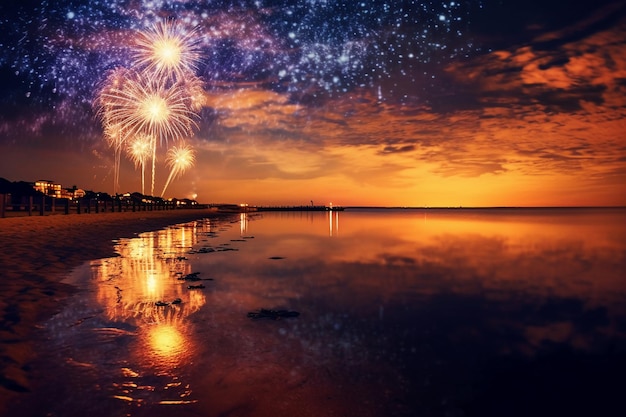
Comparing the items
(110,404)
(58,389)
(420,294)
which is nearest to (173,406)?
(110,404)

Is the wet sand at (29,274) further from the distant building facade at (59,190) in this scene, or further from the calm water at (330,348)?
the distant building facade at (59,190)

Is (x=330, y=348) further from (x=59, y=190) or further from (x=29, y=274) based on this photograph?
(x=59, y=190)

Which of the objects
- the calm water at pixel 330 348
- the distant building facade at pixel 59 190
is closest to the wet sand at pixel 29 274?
the calm water at pixel 330 348

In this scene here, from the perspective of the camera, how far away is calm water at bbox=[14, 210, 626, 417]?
17.0ft

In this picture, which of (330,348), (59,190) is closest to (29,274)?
(330,348)

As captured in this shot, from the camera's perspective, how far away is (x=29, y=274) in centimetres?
1179

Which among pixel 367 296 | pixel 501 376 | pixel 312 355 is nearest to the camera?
pixel 501 376

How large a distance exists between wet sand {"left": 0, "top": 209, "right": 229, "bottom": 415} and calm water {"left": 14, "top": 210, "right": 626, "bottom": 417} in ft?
1.14

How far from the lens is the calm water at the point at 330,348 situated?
5176 mm

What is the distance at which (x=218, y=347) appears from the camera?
695cm

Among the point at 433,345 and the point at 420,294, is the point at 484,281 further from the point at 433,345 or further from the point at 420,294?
the point at 433,345

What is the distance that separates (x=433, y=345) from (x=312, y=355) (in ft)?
7.59

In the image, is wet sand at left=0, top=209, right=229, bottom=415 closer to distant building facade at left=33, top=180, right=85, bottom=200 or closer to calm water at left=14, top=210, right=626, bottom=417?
calm water at left=14, top=210, right=626, bottom=417

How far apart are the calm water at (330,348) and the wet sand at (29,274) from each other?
0.35 metres
